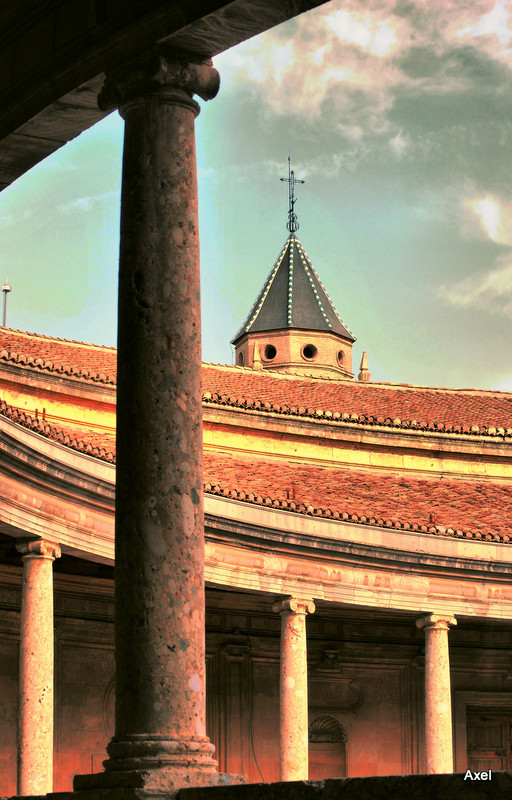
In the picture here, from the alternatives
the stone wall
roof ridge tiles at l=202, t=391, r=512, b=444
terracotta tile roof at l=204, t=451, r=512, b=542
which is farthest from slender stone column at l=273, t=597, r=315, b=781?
roof ridge tiles at l=202, t=391, r=512, b=444

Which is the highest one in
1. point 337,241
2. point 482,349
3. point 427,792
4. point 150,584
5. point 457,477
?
point 337,241

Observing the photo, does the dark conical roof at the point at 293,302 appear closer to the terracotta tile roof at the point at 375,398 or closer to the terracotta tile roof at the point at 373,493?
the terracotta tile roof at the point at 375,398

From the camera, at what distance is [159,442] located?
8.77 metres

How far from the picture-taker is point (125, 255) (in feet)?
30.2

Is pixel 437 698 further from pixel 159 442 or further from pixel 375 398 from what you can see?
pixel 159 442

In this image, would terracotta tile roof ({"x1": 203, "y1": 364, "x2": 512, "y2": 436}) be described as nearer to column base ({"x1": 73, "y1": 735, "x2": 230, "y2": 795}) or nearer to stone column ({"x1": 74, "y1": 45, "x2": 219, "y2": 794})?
stone column ({"x1": 74, "y1": 45, "x2": 219, "y2": 794})

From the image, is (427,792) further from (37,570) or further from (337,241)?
(337,241)

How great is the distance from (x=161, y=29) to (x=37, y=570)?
1170 centimetres

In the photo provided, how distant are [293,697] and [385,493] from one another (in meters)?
8.51

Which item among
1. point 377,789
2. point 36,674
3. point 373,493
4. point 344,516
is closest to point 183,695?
point 377,789

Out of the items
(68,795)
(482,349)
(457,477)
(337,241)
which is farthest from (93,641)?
(337,241)

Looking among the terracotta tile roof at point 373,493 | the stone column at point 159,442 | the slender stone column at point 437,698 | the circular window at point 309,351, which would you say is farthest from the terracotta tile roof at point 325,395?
the circular window at point 309,351

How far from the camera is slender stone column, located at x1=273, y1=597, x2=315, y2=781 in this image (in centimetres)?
2259

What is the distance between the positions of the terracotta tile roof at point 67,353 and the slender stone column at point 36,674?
1003 cm
